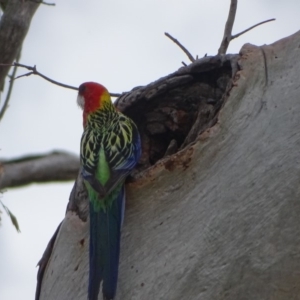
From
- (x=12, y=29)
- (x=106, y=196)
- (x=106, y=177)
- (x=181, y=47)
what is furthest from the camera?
(x=12, y=29)

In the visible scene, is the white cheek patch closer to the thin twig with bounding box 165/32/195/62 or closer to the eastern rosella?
the eastern rosella

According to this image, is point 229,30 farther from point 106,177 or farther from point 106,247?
point 106,247

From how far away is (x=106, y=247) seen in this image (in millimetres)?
3176

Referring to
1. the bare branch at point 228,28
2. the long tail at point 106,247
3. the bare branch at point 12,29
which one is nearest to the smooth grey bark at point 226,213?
the long tail at point 106,247

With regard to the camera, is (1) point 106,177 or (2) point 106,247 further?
(1) point 106,177

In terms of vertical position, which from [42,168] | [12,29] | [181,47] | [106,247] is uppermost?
[12,29]

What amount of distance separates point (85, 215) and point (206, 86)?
91cm

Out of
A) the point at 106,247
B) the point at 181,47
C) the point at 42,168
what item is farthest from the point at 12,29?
the point at 106,247

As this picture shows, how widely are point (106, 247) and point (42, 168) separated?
354cm

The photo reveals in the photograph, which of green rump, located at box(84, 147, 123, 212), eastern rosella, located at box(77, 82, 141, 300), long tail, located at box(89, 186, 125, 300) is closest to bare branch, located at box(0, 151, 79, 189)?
eastern rosella, located at box(77, 82, 141, 300)

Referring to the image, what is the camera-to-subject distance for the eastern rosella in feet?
10.2

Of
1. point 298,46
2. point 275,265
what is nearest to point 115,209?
point 275,265

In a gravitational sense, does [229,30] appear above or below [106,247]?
above

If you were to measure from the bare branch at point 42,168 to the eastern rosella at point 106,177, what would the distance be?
2016mm
